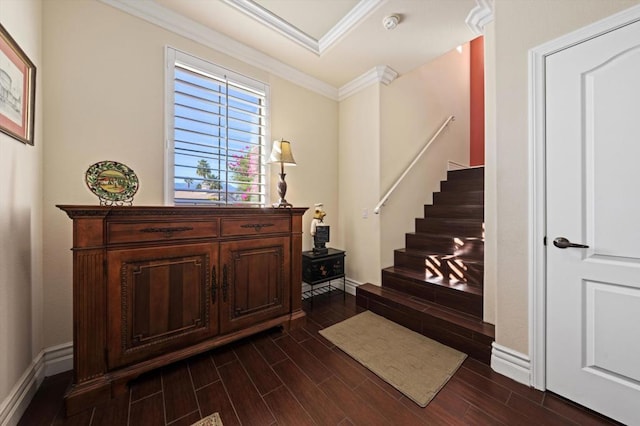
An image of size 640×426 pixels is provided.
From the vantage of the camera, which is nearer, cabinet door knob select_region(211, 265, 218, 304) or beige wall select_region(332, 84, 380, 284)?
cabinet door knob select_region(211, 265, 218, 304)

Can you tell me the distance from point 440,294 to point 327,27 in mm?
2821

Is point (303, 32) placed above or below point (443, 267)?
above

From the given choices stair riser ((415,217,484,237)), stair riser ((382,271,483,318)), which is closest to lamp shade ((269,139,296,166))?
stair riser ((382,271,483,318))

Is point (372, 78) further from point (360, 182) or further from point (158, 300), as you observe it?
point (158, 300)

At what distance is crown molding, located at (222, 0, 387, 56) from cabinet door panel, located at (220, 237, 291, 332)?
1961mm

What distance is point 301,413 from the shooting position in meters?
1.35

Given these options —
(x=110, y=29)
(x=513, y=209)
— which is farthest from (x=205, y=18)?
(x=513, y=209)

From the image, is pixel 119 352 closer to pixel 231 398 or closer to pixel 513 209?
pixel 231 398

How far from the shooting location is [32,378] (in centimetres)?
145

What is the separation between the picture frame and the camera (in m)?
1.19

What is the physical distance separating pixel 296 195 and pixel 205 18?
187 cm

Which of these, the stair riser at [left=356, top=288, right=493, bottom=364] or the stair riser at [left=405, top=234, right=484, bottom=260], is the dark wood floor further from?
the stair riser at [left=405, top=234, right=484, bottom=260]

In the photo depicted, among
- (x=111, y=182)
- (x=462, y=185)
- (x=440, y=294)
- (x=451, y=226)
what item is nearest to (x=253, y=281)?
(x=111, y=182)

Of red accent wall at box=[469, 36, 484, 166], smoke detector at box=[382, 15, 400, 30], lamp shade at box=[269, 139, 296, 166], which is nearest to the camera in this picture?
smoke detector at box=[382, 15, 400, 30]
